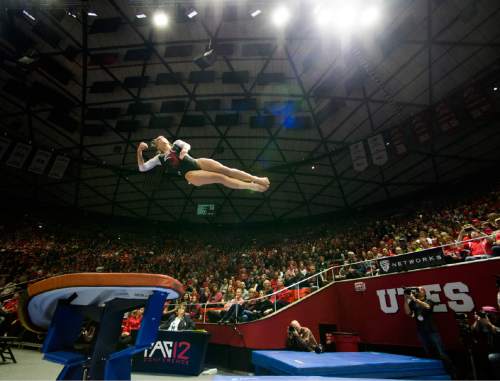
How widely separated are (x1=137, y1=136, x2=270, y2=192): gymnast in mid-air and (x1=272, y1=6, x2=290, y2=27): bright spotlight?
22.1 ft

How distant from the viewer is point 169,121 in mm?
13203

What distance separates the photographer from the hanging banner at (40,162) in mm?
11922

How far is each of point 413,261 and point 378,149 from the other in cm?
643

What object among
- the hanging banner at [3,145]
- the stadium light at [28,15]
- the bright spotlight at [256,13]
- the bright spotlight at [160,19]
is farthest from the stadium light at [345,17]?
the hanging banner at [3,145]

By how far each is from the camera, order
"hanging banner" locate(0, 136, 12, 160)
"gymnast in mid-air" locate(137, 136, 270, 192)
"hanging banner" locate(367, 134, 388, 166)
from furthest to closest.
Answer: "hanging banner" locate(0, 136, 12, 160) → "hanging banner" locate(367, 134, 388, 166) → "gymnast in mid-air" locate(137, 136, 270, 192)

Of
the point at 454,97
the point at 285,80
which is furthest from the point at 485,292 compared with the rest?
the point at 285,80

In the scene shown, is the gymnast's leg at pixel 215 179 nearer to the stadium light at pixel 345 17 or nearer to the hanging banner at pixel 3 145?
the stadium light at pixel 345 17

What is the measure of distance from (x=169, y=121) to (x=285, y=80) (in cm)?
582

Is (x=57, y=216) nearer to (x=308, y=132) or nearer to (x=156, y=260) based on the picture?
(x=156, y=260)

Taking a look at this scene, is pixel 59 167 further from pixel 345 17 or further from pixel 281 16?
pixel 345 17

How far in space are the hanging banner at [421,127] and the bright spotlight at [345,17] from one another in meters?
4.57

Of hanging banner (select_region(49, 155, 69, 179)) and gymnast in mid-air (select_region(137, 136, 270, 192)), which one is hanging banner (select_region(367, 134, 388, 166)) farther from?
hanging banner (select_region(49, 155, 69, 179))

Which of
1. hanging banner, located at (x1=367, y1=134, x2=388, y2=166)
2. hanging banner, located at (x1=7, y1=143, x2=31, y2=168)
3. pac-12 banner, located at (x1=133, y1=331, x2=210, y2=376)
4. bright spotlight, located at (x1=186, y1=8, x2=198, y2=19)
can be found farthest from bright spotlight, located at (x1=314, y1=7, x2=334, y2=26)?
hanging banner, located at (x1=7, y1=143, x2=31, y2=168)

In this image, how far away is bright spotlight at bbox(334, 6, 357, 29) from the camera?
27.2ft
